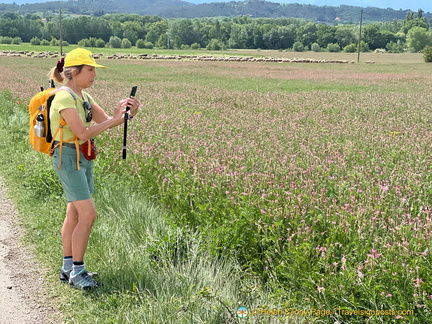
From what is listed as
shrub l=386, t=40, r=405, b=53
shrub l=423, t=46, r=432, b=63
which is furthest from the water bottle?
shrub l=386, t=40, r=405, b=53

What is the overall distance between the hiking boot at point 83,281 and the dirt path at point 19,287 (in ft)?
0.92

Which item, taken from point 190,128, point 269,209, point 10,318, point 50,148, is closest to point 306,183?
point 269,209

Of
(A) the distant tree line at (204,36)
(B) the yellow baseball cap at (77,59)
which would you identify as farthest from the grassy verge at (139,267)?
(A) the distant tree line at (204,36)

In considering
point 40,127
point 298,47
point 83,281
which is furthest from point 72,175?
point 298,47

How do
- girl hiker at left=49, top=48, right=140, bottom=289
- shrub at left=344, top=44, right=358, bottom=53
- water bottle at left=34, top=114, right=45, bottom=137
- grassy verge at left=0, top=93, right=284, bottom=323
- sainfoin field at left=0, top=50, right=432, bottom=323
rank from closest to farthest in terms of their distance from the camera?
sainfoin field at left=0, top=50, right=432, bottom=323 < grassy verge at left=0, top=93, right=284, bottom=323 < girl hiker at left=49, top=48, right=140, bottom=289 < water bottle at left=34, top=114, right=45, bottom=137 < shrub at left=344, top=44, right=358, bottom=53

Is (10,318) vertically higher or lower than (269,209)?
A: lower

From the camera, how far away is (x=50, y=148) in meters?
4.49

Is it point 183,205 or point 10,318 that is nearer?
point 10,318

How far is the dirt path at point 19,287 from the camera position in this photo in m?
4.16

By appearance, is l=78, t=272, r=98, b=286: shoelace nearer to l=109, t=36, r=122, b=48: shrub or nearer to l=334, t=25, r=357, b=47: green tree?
l=109, t=36, r=122, b=48: shrub

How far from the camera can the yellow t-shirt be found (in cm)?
425

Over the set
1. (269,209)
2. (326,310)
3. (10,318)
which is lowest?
(10,318)

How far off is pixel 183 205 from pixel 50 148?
206 cm

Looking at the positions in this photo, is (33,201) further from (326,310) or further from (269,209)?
(326,310)
